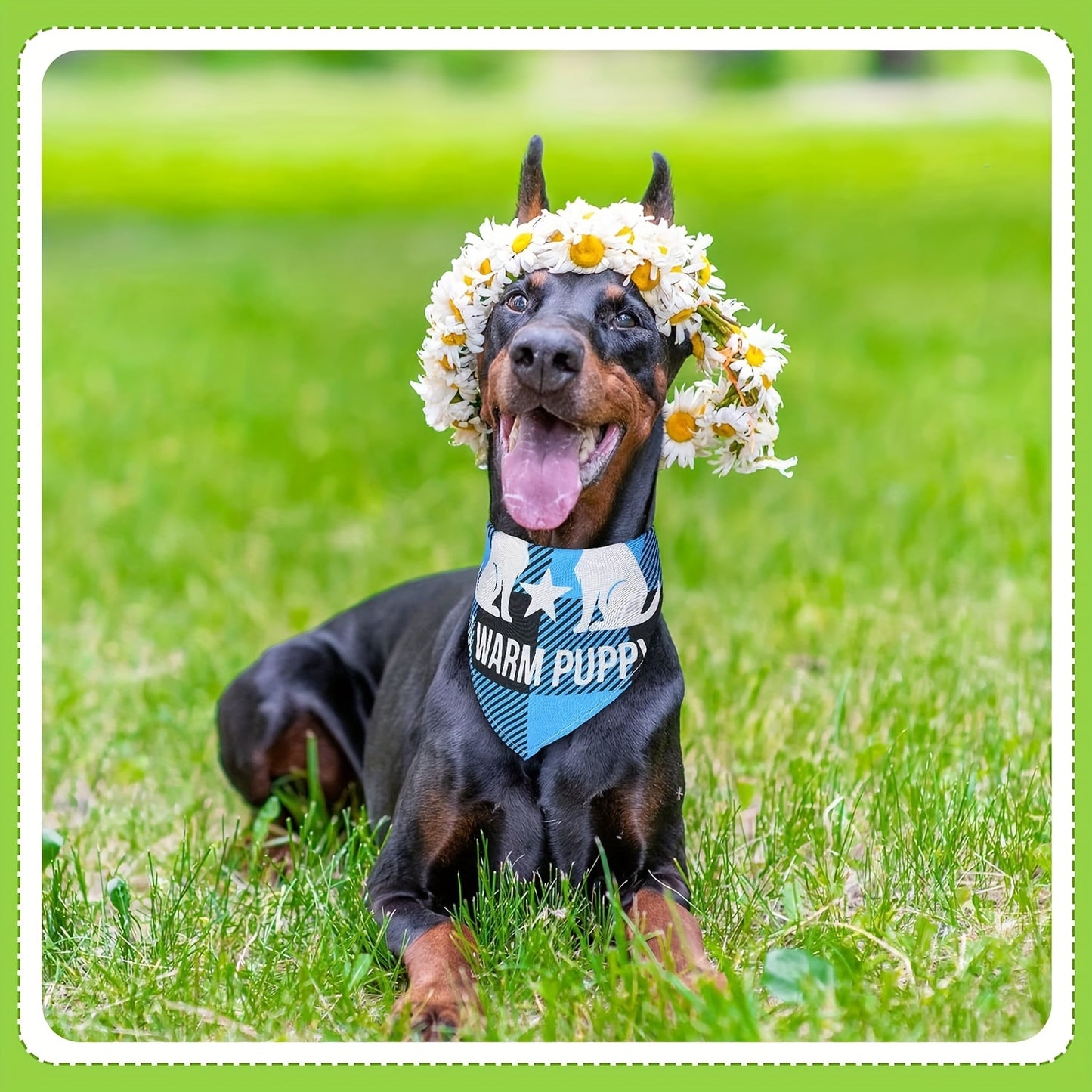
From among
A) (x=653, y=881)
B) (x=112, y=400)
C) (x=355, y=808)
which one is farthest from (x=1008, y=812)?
(x=112, y=400)

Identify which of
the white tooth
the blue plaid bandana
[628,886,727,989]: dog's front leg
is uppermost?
the white tooth

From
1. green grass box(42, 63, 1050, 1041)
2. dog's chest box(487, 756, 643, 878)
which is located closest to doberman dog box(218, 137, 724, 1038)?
dog's chest box(487, 756, 643, 878)

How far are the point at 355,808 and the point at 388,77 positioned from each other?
2470 millimetres

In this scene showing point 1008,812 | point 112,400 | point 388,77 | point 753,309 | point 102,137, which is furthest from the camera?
point 753,309

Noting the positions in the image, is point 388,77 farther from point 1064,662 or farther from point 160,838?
point 1064,662

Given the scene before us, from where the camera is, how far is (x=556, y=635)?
3.73 metres

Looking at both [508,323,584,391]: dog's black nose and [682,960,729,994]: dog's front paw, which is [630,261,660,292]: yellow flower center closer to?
[508,323,584,391]: dog's black nose

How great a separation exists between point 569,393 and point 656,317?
17.6 inches

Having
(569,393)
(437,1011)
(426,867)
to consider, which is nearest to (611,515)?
(569,393)

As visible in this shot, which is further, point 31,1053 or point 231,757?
point 231,757

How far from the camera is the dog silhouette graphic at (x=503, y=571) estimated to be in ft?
12.3

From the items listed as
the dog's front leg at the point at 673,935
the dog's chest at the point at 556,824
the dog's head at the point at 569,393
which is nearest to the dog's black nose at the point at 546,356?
the dog's head at the point at 569,393

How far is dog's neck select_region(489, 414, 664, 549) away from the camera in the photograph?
376 cm

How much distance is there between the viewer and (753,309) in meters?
10.9
